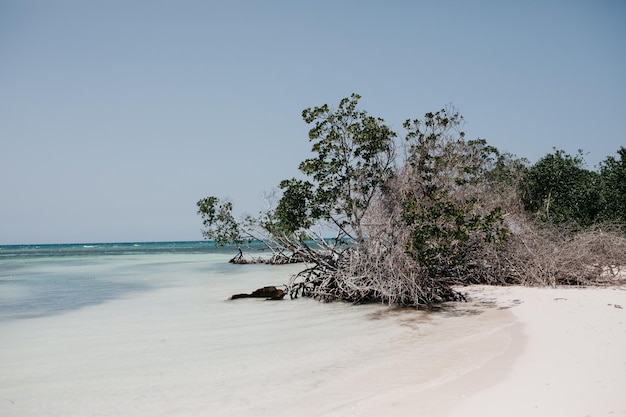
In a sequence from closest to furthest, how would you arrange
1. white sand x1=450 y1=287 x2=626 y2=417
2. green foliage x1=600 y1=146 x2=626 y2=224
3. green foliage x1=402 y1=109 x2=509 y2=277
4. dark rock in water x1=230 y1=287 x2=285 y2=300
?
white sand x1=450 y1=287 x2=626 y2=417 → green foliage x1=402 y1=109 x2=509 y2=277 → dark rock in water x1=230 y1=287 x2=285 y2=300 → green foliage x1=600 y1=146 x2=626 y2=224

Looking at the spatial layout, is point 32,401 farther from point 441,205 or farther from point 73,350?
point 441,205

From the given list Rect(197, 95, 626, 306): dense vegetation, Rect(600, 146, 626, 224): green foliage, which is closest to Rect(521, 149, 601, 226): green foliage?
Rect(600, 146, 626, 224): green foliage

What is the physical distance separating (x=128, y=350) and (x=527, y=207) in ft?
64.2

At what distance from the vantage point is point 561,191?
21.1 meters

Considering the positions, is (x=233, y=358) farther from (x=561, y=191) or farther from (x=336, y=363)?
(x=561, y=191)

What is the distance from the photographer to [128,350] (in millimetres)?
8945

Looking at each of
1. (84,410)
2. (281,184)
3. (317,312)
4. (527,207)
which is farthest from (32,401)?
(527,207)

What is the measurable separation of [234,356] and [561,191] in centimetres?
1860

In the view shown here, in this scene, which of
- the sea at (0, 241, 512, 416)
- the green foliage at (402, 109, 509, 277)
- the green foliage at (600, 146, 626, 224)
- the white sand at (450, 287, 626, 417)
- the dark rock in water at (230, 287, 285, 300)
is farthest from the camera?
the green foliage at (600, 146, 626, 224)

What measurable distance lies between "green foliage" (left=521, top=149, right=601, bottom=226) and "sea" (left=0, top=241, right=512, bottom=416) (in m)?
11.0

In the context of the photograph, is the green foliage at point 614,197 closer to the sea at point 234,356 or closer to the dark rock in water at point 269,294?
the sea at point 234,356

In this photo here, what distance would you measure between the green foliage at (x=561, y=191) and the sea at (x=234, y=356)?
11025 mm

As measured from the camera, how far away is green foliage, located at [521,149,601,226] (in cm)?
2041

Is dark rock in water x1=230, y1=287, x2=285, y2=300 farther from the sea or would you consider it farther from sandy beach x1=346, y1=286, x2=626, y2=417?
sandy beach x1=346, y1=286, x2=626, y2=417
